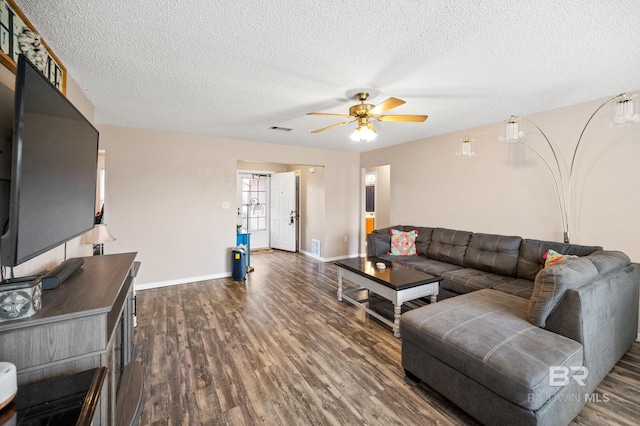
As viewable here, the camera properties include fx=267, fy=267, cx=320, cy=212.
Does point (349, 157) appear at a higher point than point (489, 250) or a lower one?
higher

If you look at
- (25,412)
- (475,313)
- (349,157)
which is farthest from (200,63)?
(349,157)

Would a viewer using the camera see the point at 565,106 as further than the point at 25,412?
Yes

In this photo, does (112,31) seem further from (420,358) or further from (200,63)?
(420,358)

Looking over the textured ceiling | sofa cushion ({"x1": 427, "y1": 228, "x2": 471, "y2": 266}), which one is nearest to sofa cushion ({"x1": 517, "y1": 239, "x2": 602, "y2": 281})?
sofa cushion ({"x1": 427, "y1": 228, "x2": 471, "y2": 266})

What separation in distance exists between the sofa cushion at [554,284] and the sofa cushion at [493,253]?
140cm

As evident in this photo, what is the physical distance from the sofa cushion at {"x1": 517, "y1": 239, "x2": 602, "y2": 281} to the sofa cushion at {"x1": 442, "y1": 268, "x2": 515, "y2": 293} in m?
0.17

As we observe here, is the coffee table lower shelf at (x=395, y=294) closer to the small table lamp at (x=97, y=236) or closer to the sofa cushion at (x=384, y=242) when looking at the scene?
the sofa cushion at (x=384, y=242)

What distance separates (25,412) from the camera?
85 cm

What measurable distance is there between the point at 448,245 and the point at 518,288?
4.21 feet

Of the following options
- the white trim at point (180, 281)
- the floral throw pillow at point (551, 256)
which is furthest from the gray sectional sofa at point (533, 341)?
the white trim at point (180, 281)

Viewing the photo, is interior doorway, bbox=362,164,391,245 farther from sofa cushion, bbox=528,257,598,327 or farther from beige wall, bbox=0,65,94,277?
beige wall, bbox=0,65,94,277

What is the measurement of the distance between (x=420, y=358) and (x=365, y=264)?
166 cm

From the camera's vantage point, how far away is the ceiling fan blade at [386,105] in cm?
223

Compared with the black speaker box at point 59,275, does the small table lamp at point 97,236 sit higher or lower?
higher
